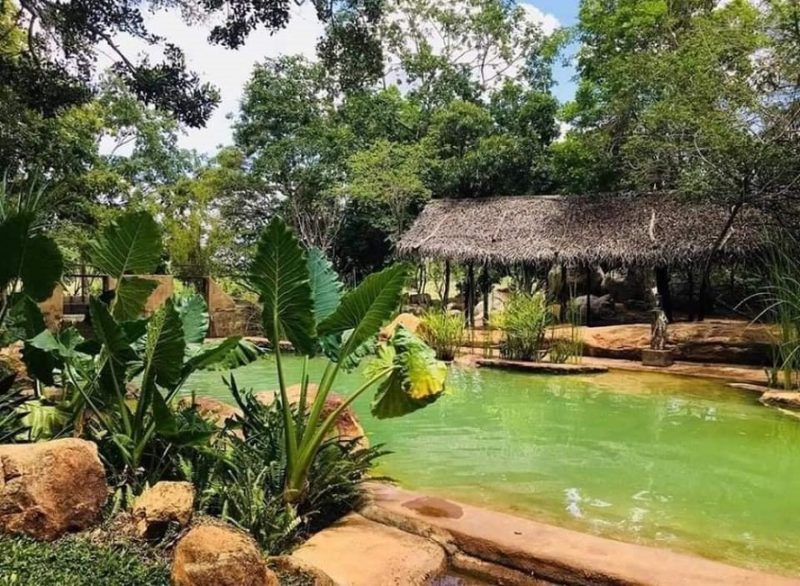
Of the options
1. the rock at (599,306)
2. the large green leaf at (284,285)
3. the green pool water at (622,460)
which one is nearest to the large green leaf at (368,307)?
the large green leaf at (284,285)

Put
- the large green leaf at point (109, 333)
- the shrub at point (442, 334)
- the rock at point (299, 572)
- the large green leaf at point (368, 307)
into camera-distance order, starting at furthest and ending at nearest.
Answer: the shrub at point (442, 334) → the large green leaf at point (368, 307) → the large green leaf at point (109, 333) → the rock at point (299, 572)

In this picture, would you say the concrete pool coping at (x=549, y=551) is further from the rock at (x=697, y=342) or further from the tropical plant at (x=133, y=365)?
the rock at (x=697, y=342)

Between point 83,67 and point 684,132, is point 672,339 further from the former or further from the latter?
point 83,67

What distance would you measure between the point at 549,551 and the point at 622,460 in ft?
8.08

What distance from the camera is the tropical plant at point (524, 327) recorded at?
1014cm

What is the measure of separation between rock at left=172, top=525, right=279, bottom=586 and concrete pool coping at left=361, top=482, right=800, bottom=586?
1.11m

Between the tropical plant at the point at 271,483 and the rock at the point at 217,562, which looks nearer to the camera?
the rock at the point at 217,562

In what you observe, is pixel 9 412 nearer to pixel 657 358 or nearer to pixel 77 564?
pixel 77 564

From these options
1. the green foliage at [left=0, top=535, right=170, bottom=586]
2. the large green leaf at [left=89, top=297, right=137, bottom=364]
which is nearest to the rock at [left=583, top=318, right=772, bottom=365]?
the large green leaf at [left=89, top=297, right=137, bottom=364]

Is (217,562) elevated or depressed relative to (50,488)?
depressed

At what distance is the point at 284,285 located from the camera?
3271mm

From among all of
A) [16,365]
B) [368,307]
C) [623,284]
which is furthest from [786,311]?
[623,284]

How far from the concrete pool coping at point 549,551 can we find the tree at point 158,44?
263 inches

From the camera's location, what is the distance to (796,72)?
9.99 metres
